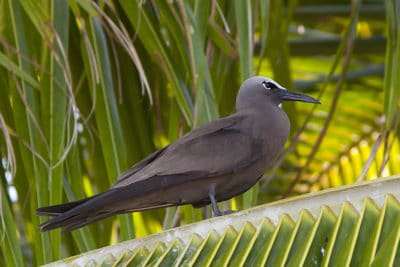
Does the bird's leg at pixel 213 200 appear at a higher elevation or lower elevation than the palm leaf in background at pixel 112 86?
lower

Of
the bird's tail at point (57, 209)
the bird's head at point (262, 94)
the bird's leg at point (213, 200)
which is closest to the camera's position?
the bird's tail at point (57, 209)

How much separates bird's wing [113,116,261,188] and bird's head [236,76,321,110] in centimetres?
20

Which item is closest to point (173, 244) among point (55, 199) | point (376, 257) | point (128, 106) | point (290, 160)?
point (55, 199)

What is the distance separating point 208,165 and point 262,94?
47cm

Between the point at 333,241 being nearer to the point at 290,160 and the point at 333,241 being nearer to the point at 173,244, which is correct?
the point at 173,244

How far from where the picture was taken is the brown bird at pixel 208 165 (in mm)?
2666

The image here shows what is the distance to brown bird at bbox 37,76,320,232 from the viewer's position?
2666 mm

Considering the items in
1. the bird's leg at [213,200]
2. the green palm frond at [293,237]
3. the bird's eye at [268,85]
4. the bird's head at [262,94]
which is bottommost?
the green palm frond at [293,237]

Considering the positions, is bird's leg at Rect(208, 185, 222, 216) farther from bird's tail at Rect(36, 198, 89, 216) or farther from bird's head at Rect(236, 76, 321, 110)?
bird's tail at Rect(36, 198, 89, 216)

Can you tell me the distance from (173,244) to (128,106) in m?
1.02

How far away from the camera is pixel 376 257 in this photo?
6.16ft

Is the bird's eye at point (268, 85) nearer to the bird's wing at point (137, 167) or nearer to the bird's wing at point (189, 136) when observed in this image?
the bird's wing at point (189, 136)

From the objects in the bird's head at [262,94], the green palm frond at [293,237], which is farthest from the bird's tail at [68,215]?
the bird's head at [262,94]

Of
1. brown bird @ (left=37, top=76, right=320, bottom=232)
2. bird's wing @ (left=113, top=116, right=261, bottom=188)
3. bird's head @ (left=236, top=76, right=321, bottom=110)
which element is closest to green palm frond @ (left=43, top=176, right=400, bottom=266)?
brown bird @ (left=37, top=76, right=320, bottom=232)
